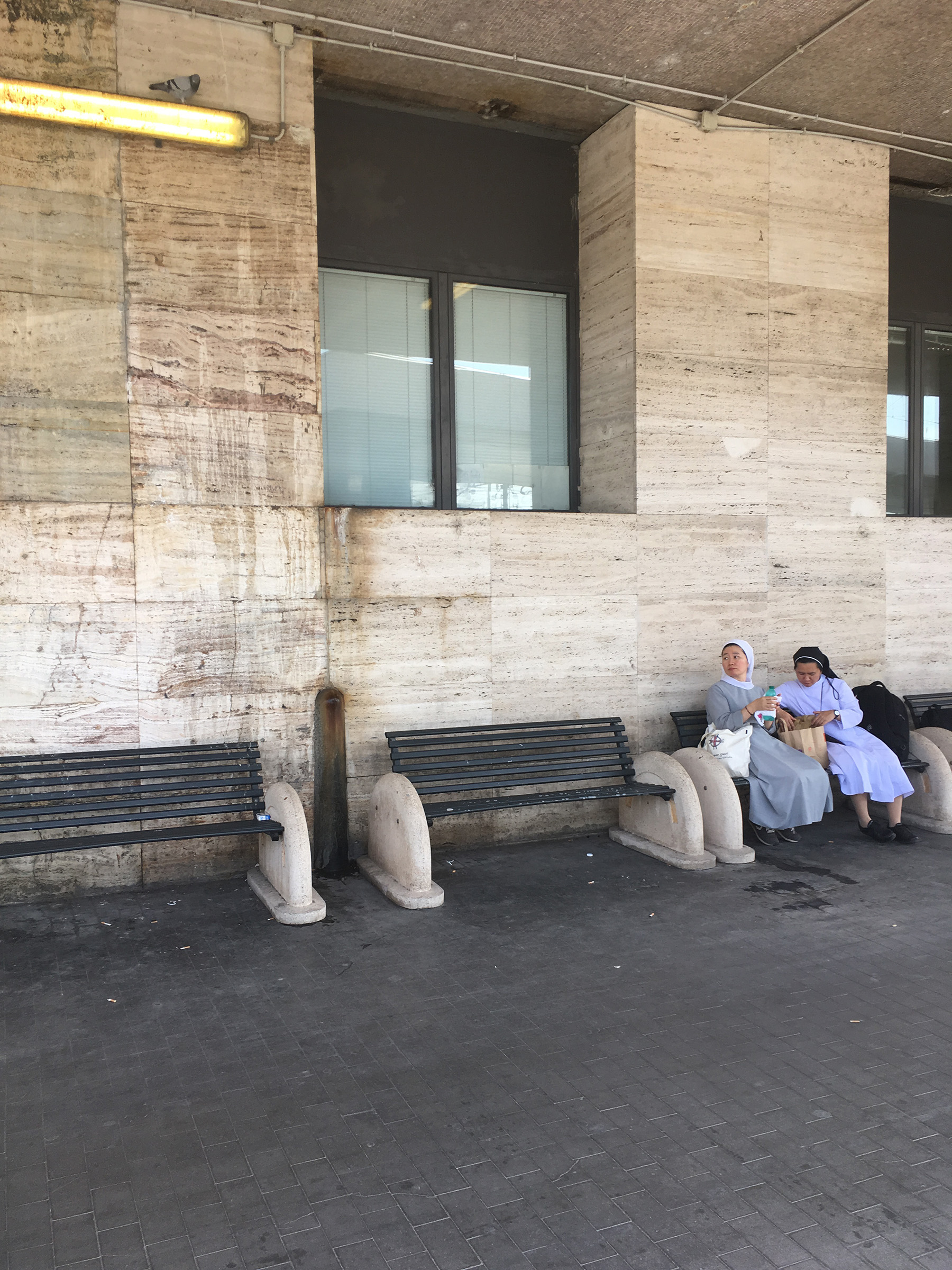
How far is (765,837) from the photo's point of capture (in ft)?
23.4

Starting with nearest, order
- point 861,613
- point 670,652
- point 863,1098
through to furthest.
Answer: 1. point 863,1098
2. point 670,652
3. point 861,613

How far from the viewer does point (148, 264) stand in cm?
624

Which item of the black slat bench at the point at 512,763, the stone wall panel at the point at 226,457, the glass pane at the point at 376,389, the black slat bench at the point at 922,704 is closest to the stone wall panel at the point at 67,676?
the stone wall panel at the point at 226,457

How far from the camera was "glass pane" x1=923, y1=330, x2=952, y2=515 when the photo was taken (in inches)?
392

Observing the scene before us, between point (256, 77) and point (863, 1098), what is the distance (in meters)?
6.73

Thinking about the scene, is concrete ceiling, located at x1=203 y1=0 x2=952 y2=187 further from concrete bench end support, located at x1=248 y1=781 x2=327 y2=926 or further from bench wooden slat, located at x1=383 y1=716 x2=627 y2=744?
concrete bench end support, located at x1=248 y1=781 x2=327 y2=926

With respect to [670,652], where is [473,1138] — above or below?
below

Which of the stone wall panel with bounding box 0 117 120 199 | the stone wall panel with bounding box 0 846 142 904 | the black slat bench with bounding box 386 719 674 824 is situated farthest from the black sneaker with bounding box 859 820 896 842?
the stone wall panel with bounding box 0 117 120 199

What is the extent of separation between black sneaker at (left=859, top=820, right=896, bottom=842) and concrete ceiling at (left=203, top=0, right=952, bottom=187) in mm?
5501

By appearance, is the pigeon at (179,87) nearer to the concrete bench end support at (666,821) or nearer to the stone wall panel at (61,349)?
the stone wall panel at (61,349)

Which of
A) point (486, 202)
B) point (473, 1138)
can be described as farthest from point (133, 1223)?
point (486, 202)

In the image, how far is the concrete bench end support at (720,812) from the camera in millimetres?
6594

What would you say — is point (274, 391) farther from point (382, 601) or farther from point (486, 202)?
point (486, 202)

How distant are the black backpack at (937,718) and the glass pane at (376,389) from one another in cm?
457
